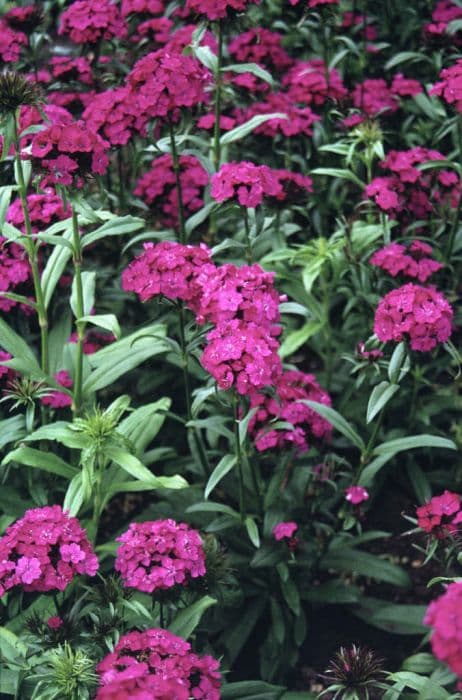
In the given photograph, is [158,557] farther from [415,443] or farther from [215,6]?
[215,6]

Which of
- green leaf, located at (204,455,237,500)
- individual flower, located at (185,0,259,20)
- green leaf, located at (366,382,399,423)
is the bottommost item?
green leaf, located at (204,455,237,500)

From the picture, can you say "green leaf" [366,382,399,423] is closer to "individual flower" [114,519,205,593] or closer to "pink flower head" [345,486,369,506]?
"pink flower head" [345,486,369,506]

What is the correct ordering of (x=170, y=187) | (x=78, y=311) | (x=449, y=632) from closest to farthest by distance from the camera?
(x=449, y=632), (x=78, y=311), (x=170, y=187)

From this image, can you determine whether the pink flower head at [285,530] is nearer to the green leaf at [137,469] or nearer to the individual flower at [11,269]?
the green leaf at [137,469]

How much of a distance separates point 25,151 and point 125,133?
62 centimetres

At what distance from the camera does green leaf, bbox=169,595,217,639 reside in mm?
3270

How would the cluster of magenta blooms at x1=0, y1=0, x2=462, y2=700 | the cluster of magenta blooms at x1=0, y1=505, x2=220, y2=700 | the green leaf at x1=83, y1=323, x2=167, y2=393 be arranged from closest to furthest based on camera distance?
1. the cluster of magenta blooms at x1=0, y1=505, x2=220, y2=700
2. the cluster of magenta blooms at x1=0, y1=0, x2=462, y2=700
3. the green leaf at x1=83, y1=323, x2=167, y2=393

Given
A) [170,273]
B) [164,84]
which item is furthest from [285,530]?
[164,84]

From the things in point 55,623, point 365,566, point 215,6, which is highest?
point 215,6

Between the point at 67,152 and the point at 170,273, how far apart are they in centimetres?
57

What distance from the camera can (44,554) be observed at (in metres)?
2.96

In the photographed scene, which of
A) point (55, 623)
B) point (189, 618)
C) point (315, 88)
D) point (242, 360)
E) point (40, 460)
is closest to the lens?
point (55, 623)

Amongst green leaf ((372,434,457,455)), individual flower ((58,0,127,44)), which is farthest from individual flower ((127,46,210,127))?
green leaf ((372,434,457,455))

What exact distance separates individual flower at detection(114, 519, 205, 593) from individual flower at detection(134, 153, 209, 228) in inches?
81.0
